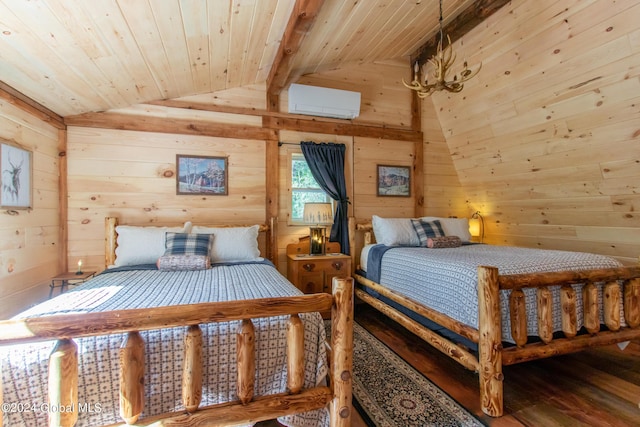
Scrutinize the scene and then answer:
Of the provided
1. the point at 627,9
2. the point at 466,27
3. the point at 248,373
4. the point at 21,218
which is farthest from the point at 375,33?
the point at 21,218

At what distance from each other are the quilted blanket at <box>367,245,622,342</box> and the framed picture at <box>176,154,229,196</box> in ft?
6.41

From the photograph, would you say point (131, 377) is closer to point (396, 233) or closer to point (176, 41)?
point (176, 41)

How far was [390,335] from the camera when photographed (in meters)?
2.82

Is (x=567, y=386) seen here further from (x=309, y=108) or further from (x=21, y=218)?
(x=21, y=218)

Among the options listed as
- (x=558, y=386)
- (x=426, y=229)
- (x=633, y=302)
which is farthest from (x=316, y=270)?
(x=633, y=302)

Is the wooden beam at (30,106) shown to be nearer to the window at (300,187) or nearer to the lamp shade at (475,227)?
the window at (300,187)

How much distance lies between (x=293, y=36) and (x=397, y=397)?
248cm

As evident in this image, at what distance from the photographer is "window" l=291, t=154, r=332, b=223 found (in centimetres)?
353

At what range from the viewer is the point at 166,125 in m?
3.09

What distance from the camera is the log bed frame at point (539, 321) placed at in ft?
5.54

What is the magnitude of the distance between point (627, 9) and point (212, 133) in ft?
11.3

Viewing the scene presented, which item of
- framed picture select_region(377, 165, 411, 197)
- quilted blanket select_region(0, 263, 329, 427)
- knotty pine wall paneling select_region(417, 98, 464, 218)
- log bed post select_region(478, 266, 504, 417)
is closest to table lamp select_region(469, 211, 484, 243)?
knotty pine wall paneling select_region(417, 98, 464, 218)

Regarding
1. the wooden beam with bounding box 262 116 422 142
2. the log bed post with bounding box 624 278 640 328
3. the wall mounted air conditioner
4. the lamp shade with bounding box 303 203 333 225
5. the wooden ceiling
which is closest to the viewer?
the wooden ceiling

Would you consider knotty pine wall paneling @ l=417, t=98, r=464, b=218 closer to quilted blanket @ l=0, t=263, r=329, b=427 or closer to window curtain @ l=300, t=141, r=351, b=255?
window curtain @ l=300, t=141, r=351, b=255
